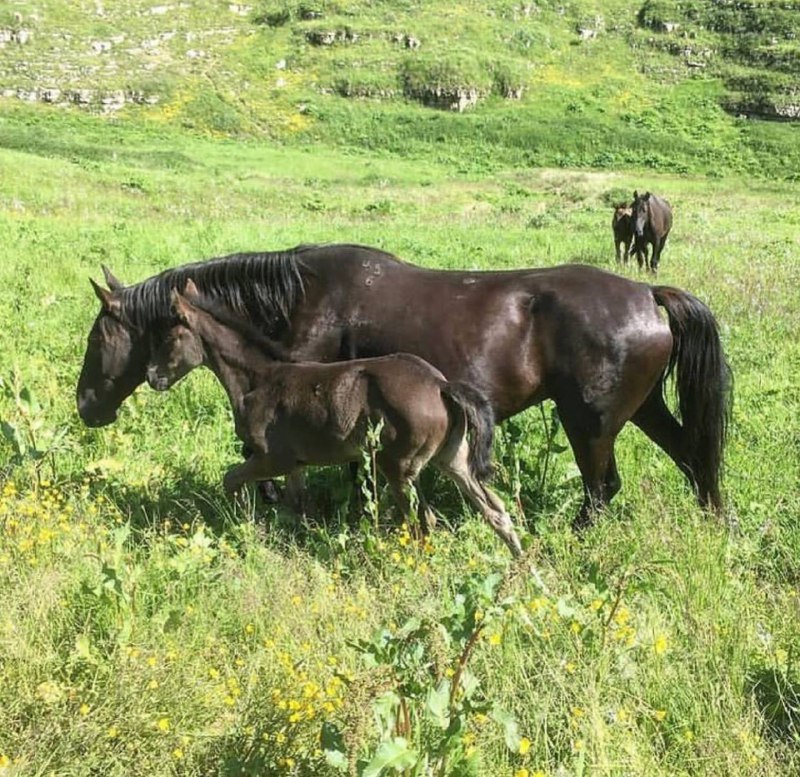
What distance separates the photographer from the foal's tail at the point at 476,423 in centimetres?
422

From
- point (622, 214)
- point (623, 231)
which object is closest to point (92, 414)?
point (623, 231)

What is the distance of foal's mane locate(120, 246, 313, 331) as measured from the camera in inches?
201

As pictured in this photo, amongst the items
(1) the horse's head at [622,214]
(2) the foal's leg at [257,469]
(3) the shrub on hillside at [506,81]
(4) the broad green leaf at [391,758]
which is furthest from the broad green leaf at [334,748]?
(3) the shrub on hillside at [506,81]

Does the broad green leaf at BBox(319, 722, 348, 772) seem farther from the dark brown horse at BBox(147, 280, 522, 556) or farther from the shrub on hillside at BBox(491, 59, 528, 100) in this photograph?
the shrub on hillside at BBox(491, 59, 528, 100)

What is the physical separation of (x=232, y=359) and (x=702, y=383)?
9.65ft

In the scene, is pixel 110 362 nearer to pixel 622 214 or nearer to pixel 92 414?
pixel 92 414

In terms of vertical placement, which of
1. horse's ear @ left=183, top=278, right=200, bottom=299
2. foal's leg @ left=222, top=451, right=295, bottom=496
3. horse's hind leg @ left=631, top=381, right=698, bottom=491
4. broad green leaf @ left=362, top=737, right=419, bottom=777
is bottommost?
horse's hind leg @ left=631, top=381, right=698, bottom=491

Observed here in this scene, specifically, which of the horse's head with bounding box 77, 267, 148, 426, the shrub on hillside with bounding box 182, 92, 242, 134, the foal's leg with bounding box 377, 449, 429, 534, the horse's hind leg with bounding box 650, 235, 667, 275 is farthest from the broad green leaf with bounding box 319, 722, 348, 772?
the shrub on hillside with bounding box 182, 92, 242, 134

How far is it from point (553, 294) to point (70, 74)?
4975 cm

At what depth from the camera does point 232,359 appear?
4.83 m

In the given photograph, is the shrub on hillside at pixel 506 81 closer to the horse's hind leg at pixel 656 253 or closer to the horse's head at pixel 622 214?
A: the horse's head at pixel 622 214

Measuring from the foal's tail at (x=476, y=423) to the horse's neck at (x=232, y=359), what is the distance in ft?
4.12

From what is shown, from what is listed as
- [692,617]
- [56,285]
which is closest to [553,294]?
[692,617]

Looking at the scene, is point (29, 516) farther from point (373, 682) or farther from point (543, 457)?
point (543, 457)
